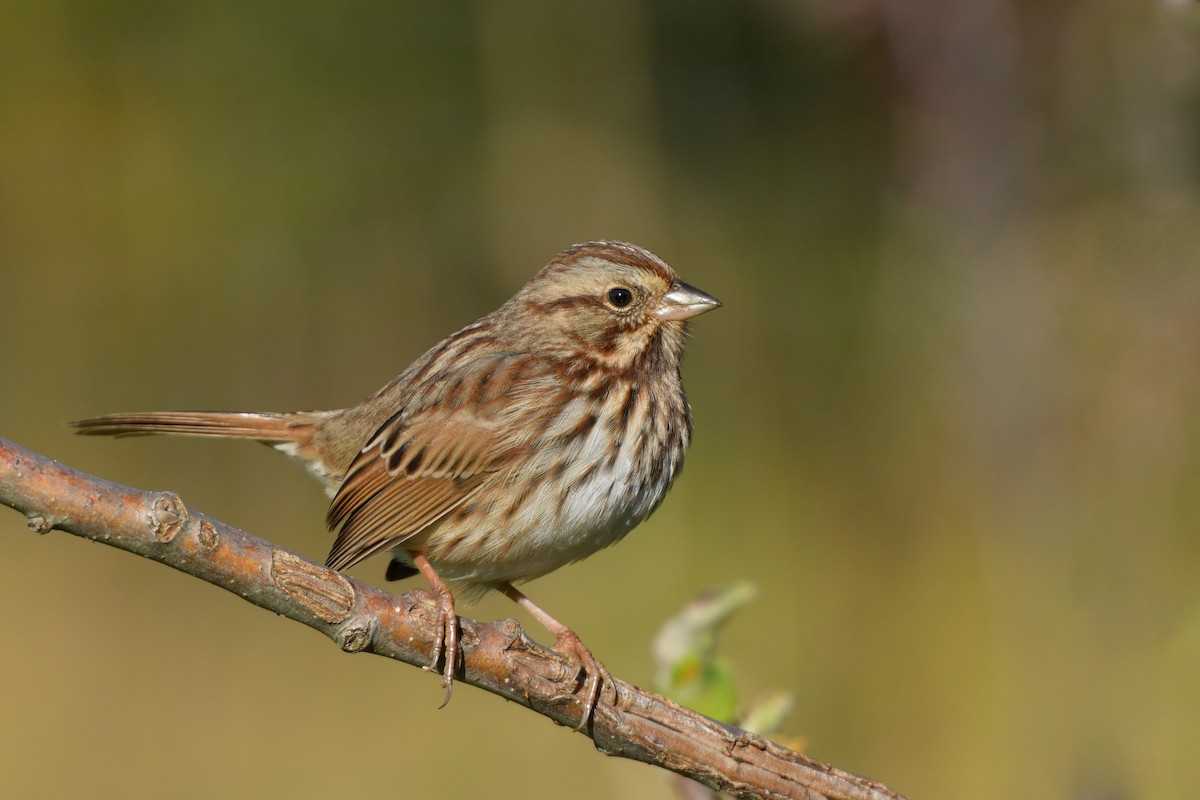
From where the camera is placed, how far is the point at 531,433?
2.93 meters

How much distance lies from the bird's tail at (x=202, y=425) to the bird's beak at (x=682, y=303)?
3.41 ft

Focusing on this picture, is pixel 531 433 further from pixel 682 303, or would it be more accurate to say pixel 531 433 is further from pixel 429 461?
pixel 682 303

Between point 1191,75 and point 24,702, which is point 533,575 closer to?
point 1191,75

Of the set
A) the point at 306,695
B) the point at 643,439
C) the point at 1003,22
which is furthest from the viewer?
the point at 306,695

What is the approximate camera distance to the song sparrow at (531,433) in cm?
288

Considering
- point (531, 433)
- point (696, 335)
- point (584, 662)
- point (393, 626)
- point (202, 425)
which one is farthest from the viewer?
point (696, 335)

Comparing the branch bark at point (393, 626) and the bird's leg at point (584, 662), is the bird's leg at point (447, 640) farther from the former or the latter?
the bird's leg at point (584, 662)

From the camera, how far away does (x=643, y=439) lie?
294 cm

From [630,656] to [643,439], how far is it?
193cm

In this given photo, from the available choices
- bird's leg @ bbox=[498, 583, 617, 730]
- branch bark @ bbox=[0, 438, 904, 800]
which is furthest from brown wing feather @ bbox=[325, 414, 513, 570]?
branch bark @ bbox=[0, 438, 904, 800]

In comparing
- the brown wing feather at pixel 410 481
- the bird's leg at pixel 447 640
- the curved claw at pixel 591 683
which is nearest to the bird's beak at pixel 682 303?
the brown wing feather at pixel 410 481

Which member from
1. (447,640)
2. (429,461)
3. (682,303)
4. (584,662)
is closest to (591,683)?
(584,662)

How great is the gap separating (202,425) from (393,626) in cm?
140

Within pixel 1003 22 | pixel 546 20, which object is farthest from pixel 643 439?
pixel 546 20
